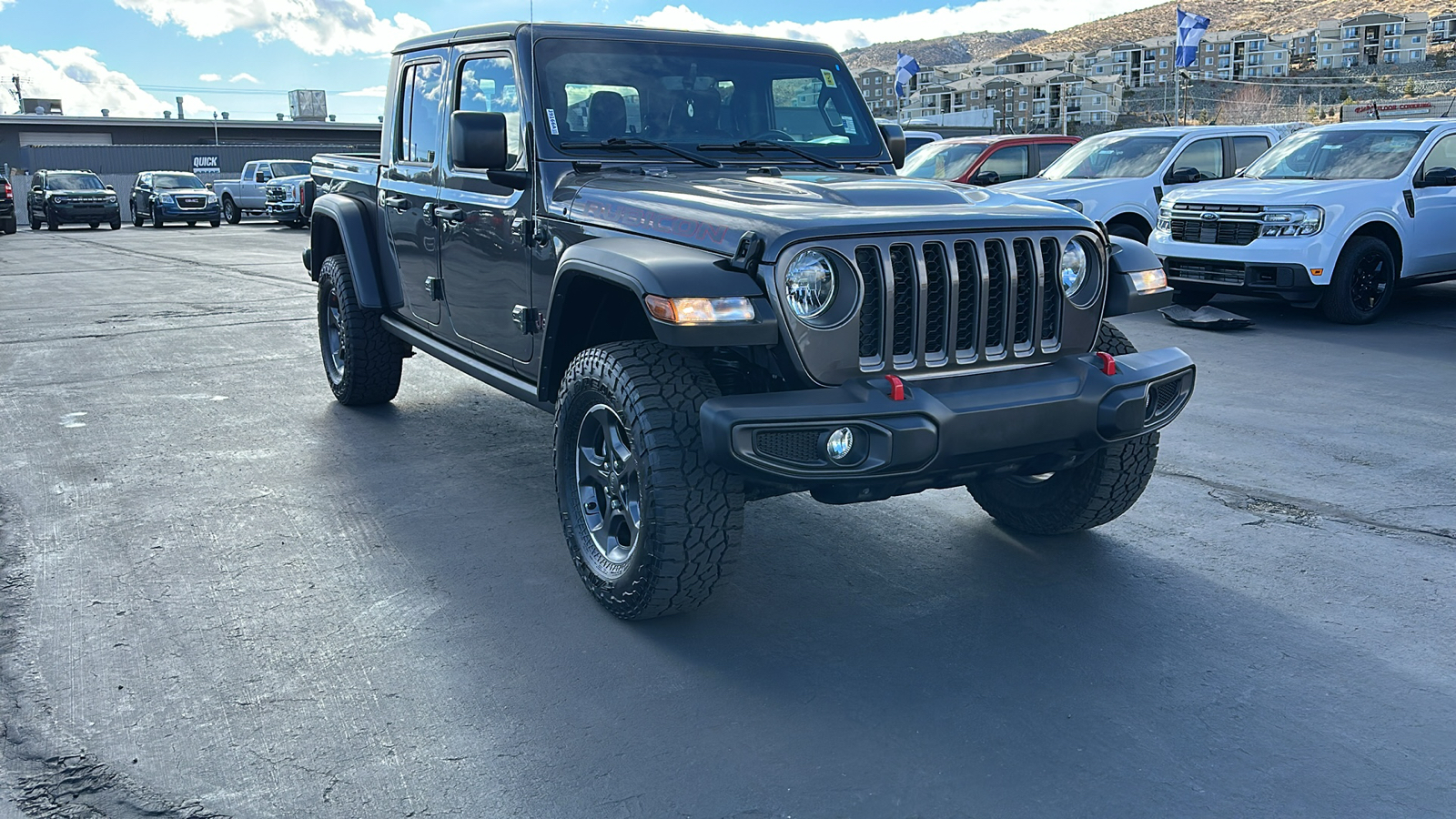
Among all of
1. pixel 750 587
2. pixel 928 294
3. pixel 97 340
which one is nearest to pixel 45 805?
pixel 750 587

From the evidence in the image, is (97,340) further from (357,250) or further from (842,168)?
(842,168)

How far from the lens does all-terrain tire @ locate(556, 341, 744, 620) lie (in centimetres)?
352

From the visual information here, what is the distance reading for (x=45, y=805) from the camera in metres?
2.81

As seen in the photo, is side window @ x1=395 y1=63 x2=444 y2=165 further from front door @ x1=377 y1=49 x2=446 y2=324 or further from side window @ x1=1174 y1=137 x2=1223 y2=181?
side window @ x1=1174 y1=137 x2=1223 y2=181

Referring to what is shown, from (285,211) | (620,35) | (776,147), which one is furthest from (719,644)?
(285,211)

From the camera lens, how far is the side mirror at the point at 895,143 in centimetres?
536

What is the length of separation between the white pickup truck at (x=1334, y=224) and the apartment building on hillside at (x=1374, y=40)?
109m

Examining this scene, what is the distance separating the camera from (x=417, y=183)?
5.67 metres

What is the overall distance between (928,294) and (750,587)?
4.08 ft

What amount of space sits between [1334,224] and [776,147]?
7.09 m

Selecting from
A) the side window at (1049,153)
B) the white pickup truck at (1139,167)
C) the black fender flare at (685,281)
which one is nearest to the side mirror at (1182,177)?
the white pickup truck at (1139,167)

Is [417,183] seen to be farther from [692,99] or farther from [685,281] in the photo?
[685,281]

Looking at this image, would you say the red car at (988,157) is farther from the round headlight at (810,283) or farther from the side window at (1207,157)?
the round headlight at (810,283)

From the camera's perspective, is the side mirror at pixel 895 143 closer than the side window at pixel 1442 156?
Yes
